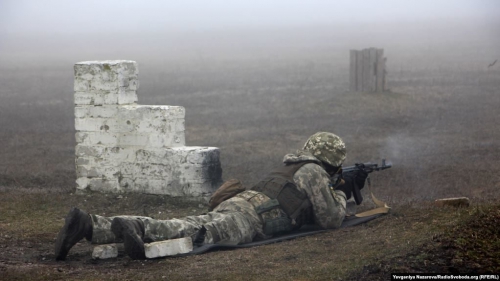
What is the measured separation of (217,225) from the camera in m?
6.66

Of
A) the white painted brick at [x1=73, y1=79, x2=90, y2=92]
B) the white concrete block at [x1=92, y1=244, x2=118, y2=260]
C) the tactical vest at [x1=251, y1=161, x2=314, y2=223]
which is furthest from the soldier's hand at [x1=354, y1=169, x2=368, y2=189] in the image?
the white painted brick at [x1=73, y1=79, x2=90, y2=92]

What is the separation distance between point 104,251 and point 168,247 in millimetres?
595

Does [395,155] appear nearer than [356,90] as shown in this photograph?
Yes

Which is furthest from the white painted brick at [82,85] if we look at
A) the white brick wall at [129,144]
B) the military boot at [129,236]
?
the military boot at [129,236]

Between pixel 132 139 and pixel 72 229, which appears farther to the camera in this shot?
pixel 132 139

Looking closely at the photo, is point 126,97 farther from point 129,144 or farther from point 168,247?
point 168,247

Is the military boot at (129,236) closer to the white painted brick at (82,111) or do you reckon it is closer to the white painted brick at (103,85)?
the white painted brick at (103,85)

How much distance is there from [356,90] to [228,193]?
13.2 meters

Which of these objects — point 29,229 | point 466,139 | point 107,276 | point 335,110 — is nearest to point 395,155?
point 466,139

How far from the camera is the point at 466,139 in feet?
45.5

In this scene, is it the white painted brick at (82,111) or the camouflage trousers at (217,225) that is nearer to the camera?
the camouflage trousers at (217,225)

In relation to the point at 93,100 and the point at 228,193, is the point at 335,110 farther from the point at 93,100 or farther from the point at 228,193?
the point at 228,193

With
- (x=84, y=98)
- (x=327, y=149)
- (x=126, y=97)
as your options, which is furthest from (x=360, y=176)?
(x=84, y=98)

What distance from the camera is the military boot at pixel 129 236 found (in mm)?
6000
